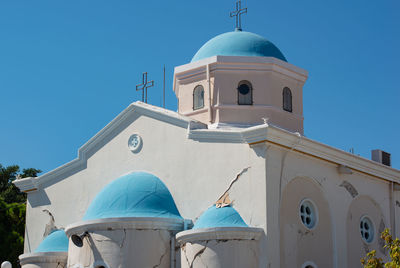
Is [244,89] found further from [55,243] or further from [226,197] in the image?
[55,243]

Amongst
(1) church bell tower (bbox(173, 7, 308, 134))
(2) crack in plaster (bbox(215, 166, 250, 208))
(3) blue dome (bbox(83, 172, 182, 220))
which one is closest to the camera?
(2) crack in plaster (bbox(215, 166, 250, 208))

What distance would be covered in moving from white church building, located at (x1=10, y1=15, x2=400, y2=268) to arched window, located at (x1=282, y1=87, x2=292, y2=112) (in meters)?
0.04

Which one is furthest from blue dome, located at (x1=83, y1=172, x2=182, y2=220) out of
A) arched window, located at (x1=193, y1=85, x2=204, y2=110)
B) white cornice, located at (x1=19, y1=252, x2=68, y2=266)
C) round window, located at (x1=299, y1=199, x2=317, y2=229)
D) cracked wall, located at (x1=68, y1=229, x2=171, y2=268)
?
arched window, located at (x1=193, y1=85, x2=204, y2=110)

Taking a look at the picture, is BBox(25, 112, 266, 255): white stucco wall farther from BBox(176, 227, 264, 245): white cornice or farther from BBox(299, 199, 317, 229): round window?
BBox(299, 199, 317, 229): round window

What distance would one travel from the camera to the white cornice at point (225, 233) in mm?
17625

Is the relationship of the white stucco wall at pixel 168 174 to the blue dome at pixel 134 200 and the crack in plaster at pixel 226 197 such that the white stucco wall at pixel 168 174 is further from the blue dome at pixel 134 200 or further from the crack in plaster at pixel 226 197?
the blue dome at pixel 134 200

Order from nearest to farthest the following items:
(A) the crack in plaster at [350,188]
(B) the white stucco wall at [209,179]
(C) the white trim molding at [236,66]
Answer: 1. (B) the white stucco wall at [209,179]
2. (A) the crack in plaster at [350,188]
3. (C) the white trim molding at [236,66]

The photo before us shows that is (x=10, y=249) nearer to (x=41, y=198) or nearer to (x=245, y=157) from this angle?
(x=41, y=198)

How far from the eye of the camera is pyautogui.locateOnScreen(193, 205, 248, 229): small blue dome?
18047 mm

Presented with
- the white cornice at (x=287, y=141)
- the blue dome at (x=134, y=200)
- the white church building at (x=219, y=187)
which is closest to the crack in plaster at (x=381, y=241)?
the white church building at (x=219, y=187)

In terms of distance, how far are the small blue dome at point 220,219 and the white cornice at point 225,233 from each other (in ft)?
0.97

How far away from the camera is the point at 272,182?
1856 cm

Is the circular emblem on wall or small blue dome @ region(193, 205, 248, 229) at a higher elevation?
the circular emblem on wall

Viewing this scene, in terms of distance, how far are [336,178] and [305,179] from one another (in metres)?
1.66
